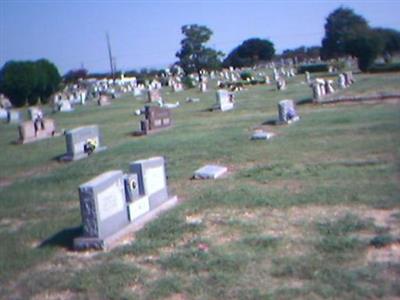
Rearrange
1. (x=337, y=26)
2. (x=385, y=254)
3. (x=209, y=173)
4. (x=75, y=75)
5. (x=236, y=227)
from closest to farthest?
(x=385, y=254) → (x=236, y=227) → (x=209, y=173) → (x=337, y=26) → (x=75, y=75)

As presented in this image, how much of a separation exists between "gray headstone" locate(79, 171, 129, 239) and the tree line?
48044mm

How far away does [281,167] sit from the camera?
13.0 metres

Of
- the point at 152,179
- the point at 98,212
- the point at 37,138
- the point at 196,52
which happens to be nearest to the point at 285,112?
the point at 37,138

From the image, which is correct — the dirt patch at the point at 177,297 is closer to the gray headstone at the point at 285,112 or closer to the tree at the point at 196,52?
the gray headstone at the point at 285,112

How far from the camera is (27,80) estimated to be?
180 feet

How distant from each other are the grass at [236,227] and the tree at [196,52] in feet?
191

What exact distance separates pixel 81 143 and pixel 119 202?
10.3 metres

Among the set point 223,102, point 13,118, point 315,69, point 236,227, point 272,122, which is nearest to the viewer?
point 236,227

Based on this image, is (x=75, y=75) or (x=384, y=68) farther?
(x=75, y=75)

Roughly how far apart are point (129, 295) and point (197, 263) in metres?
1.06

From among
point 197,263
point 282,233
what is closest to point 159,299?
point 197,263

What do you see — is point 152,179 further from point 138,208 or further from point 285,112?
point 285,112

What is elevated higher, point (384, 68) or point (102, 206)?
point (384, 68)

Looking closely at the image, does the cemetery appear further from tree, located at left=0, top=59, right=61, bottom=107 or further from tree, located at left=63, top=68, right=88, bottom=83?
tree, located at left=63, top=68, right=88, bottom=83
